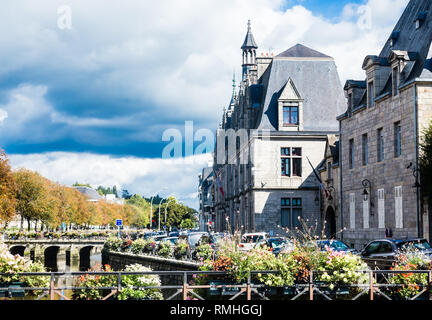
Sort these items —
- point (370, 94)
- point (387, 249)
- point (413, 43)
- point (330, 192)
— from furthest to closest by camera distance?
point (330, 192), point (370, 94), point (413, 43), point (387, 249)

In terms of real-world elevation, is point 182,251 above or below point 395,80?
below

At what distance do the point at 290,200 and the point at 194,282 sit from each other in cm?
3387

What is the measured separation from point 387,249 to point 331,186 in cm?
1987

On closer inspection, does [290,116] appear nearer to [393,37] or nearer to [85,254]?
[393,37]

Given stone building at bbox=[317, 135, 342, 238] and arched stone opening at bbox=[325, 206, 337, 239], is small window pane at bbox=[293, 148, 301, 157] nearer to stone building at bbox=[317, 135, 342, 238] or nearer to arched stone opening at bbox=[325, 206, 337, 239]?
stone building at bbox=[317, 135, 342, 238]

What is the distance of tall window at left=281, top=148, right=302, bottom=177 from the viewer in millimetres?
48750

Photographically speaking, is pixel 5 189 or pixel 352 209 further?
pixel 5 189

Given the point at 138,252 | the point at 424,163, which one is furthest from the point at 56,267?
the point at 424,163

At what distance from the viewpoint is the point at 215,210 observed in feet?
270

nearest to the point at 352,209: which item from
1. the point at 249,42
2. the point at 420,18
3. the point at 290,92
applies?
the point at 420,18

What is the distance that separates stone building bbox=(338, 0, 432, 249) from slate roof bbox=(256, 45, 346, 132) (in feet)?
37.2

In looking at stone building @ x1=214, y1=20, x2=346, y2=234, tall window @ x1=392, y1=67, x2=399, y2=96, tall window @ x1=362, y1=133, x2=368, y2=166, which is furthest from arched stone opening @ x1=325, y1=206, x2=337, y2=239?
tall window @ x1=392, y1=67, x2=399, y2=96

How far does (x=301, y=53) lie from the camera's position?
2080 inches
